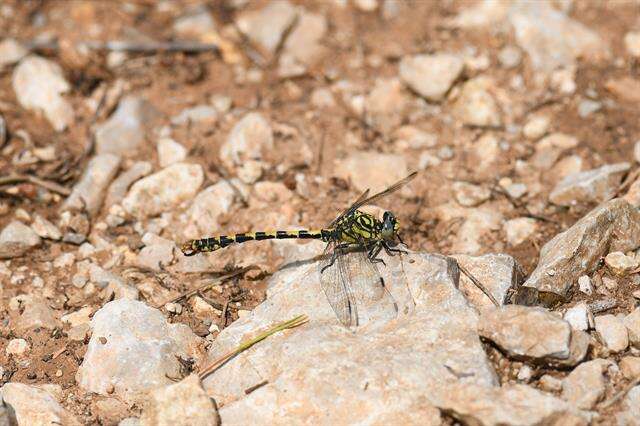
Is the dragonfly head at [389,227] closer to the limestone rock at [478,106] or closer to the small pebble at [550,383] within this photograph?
the small pebble at [550,383]

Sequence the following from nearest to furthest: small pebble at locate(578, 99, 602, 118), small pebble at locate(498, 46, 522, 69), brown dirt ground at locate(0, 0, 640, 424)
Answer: brown dirt ground at locate(0, 0, 640, 424), small pebble at locate(578, 99, 602, 118), small pebble at locate(498, 46, 522, 69)

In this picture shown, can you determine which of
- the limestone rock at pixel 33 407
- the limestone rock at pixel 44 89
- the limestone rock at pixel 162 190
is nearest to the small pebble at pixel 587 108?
the limestone rock at pixel 162 190

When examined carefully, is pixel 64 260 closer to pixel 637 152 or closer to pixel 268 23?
pixel 268 23

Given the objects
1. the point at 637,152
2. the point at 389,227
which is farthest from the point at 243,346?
the point at 637,152

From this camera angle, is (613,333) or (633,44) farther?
(633,44)

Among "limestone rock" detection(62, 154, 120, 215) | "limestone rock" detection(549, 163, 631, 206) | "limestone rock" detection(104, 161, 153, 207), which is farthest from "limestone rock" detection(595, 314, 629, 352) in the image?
"limestone rock" detection(62, 154, 120, 215)

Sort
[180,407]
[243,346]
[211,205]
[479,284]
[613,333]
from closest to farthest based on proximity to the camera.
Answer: [180,407] < [613,333] < [243,346] < [479,284] < [211,205]

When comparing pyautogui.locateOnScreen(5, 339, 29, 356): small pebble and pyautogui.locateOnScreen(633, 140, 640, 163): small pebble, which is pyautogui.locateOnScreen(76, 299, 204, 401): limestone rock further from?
pyautogui.locateOnScreen(633, 140, 640, 163): small pebble

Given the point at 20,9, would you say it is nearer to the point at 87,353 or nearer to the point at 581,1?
the point at 87,353
